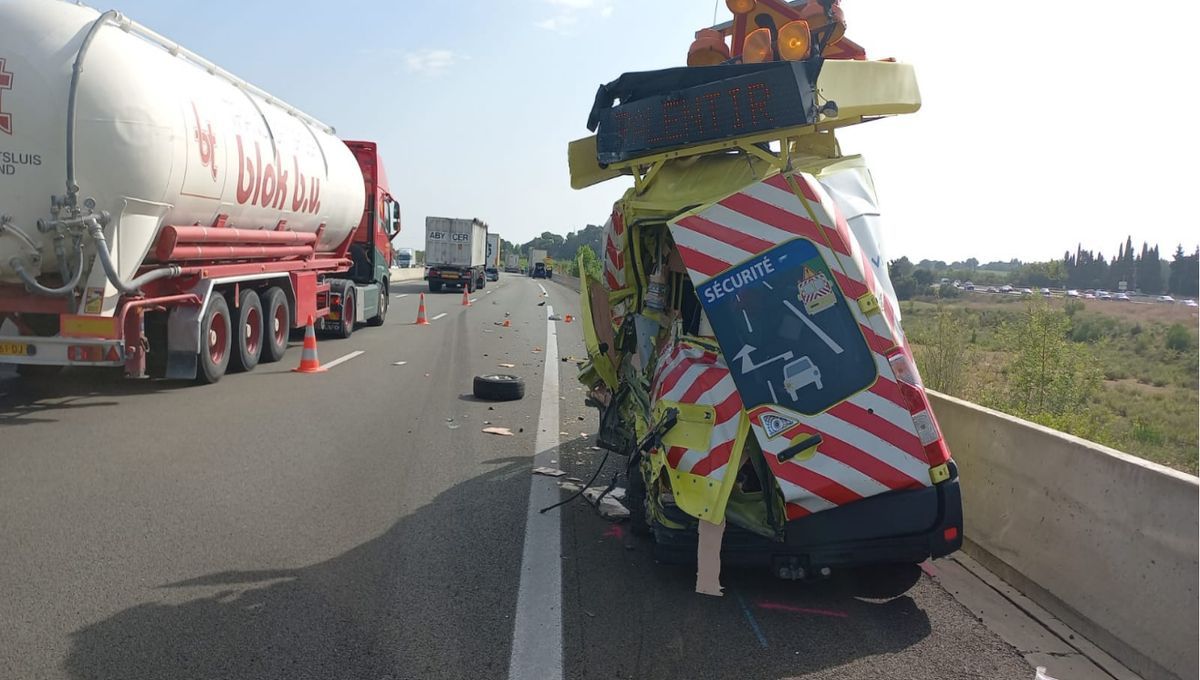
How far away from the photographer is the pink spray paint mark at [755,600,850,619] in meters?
4.22

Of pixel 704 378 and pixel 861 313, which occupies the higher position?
pixel 861 313

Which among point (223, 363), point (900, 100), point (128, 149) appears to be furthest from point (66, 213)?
point (900, 100)

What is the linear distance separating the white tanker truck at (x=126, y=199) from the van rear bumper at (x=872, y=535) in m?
7.48

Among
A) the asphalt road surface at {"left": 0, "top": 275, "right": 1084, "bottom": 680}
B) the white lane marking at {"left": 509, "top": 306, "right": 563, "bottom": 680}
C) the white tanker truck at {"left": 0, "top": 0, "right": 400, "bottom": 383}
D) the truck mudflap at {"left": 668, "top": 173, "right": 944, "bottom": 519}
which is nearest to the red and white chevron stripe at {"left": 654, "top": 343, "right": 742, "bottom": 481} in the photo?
the truck mudflap at {"left": 668, "top": 173, "right": 944, "bottom": 519}

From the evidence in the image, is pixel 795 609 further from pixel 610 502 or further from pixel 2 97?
pixel 2 97

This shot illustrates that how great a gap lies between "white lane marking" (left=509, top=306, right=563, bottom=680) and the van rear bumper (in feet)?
3.42

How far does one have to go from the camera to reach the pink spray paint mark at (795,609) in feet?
13.9

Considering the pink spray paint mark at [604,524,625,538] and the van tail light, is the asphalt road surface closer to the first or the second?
the pink spray paint mark at [604,524,625,538]

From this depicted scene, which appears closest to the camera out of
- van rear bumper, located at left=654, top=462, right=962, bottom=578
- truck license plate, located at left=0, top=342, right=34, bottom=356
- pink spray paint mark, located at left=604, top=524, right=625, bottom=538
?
van rear bumper, located at left=654, top=462, right=962, bottom=578

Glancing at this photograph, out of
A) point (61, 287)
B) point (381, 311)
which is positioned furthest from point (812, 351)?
point (381, 311)

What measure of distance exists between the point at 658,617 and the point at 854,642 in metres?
0.93

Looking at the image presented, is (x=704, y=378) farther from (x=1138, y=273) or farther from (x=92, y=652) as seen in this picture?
(x=1138, y=273)

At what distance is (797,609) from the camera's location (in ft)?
14.0

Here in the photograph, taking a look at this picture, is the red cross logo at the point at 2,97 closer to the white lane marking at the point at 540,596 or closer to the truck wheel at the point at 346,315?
the white lane marking at the point at 540,596
